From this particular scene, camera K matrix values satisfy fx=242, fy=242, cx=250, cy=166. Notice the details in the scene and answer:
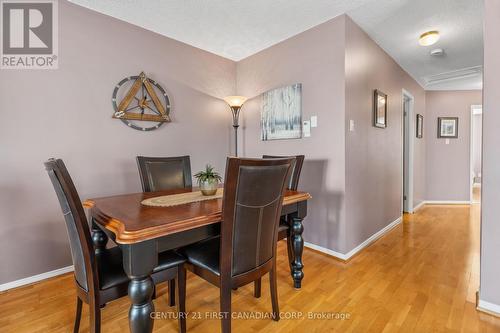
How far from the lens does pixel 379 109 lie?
9.41 feet

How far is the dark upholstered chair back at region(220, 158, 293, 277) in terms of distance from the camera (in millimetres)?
1117

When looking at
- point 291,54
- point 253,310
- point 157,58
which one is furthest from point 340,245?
point 157,58

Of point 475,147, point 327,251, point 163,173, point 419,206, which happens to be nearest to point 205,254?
point 163,173

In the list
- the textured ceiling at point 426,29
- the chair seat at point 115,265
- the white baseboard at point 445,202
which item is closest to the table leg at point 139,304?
the chair seat at point 115,265

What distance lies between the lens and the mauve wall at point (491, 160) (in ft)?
4.93

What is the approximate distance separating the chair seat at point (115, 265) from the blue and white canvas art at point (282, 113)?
1865 mm

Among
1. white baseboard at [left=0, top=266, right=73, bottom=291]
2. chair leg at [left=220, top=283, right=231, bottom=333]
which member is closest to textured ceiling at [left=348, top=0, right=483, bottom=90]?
chair leg at [left=220, top=283, right=231, bottom=333]

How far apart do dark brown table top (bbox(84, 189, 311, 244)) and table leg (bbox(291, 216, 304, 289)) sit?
0.62 meters

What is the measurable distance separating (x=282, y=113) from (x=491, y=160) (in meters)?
1.83

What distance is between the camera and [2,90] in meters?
1.83

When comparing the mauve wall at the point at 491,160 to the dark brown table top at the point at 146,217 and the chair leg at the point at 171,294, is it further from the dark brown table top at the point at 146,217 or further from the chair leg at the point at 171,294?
the chair leg at the point at 171,294

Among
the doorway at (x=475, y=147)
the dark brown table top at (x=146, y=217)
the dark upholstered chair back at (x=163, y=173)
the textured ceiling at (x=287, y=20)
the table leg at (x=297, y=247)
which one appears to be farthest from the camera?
the doorway at (x=475, y=147)

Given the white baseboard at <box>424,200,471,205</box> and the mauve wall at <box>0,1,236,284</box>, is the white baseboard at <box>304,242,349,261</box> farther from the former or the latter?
the white baseboard at <box>424,200,471,205</box>

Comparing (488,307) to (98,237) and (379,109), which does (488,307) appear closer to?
(379,109)
